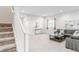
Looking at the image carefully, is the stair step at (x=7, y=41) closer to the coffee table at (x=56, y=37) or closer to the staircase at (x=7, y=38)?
the staircase at (x=7, y=38)

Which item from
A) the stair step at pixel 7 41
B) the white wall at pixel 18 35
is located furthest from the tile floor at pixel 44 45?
the stair step at pixel 7 41

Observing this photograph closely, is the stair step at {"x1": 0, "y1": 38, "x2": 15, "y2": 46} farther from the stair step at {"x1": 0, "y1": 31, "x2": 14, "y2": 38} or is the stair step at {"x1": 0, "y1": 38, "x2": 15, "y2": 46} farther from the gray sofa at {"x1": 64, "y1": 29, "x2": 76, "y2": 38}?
the gray sofa at {"x1": 64, "y1": 29, "x2": 76, "y2": 38}

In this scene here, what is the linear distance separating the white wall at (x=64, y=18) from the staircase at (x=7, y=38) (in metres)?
1.48

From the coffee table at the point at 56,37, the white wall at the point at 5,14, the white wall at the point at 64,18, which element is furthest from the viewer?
the white wall at the point at 5,14

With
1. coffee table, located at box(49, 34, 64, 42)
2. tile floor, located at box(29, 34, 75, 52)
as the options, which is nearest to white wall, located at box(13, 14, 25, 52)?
tile floor, located at box(29, 34, 75, 52)

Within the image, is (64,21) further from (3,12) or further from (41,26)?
(3,12)

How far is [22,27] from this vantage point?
2.72 meters

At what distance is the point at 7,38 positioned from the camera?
2.83 meters

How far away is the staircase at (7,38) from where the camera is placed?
8.85 feet

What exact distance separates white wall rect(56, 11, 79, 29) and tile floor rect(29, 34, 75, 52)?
0.51 metres

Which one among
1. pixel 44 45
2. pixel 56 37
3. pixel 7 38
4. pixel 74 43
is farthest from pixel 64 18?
pixel 7 38

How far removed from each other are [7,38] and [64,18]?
182 centimetres

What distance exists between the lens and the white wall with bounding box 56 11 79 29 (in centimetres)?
263
